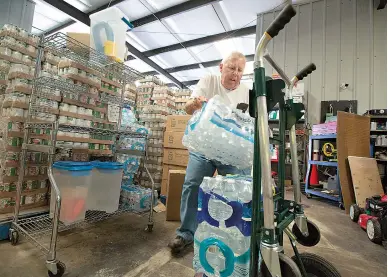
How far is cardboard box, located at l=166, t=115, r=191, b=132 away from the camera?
2.63m

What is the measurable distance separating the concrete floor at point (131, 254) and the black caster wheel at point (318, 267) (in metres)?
0.59

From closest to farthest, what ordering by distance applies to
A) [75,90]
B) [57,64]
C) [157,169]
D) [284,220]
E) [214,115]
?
[284,220], [214,115], [75,90], [57,64], [157,169]

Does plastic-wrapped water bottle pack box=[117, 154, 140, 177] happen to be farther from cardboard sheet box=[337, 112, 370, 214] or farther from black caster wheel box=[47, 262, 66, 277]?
cardboard sheet box=[337, 112, 370, 214]

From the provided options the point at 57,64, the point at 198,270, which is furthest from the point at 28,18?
the point at 198,270

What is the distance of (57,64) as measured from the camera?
189 centimetres

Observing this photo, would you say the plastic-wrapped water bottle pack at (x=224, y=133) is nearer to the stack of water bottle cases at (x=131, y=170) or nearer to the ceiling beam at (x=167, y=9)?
the stack of water bottle cases at (x=131, y=170)

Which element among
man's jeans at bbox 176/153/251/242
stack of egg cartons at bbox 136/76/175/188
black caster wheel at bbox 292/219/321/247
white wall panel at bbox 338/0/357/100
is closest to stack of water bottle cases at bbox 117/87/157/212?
stack of egg cartons at bbox 136/76/175/188

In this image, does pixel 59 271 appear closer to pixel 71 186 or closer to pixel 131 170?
pixel 71 186

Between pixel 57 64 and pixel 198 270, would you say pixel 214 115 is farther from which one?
pixel 57 64

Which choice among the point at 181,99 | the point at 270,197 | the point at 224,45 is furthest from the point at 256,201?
the point at 224,45

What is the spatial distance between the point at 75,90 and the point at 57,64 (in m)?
0.42

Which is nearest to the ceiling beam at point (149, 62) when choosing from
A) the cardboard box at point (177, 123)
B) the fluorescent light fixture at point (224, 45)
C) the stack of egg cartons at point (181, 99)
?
the fluorescent light fixture at point (224, 45)

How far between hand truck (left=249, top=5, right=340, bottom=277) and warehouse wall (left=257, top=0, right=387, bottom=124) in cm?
383

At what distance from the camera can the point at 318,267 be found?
0.83 meters
